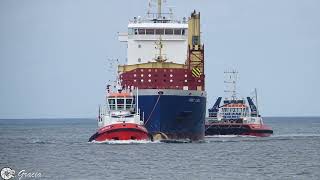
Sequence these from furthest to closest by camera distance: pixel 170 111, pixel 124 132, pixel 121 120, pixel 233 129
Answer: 1. pixel 233 129
2. pixel 170 111
3. pixel 121 120
4. pixel 124 132

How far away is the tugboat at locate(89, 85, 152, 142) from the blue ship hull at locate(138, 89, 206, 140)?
144 centimetres

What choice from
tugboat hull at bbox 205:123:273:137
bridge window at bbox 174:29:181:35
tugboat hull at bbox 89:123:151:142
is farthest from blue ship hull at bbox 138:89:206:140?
tugboat hull at bbox 205:123:273:137

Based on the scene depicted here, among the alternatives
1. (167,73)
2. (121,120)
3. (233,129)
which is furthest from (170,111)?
A: (233,129)

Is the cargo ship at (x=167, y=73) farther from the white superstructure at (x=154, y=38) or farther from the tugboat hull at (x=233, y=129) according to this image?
the tugboat hull at (x=233, y=129)

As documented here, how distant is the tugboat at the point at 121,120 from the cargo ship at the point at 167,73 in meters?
2.42

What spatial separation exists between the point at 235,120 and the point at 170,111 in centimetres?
4504

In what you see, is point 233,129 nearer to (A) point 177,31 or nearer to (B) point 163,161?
(A) point 177,31

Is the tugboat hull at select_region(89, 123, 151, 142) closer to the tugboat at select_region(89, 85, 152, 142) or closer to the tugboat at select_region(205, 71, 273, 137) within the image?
the tugboat at select_region(89, 85, 152, 142)

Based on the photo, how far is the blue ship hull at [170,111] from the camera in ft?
311

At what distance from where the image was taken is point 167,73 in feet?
318

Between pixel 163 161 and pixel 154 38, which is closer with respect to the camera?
pixel 163 161

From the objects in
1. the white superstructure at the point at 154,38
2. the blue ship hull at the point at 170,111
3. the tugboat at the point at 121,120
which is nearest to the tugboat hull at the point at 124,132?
the tugboat at the point at 121,120

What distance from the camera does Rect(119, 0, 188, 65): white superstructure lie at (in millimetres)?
102562

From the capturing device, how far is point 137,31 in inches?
4070
